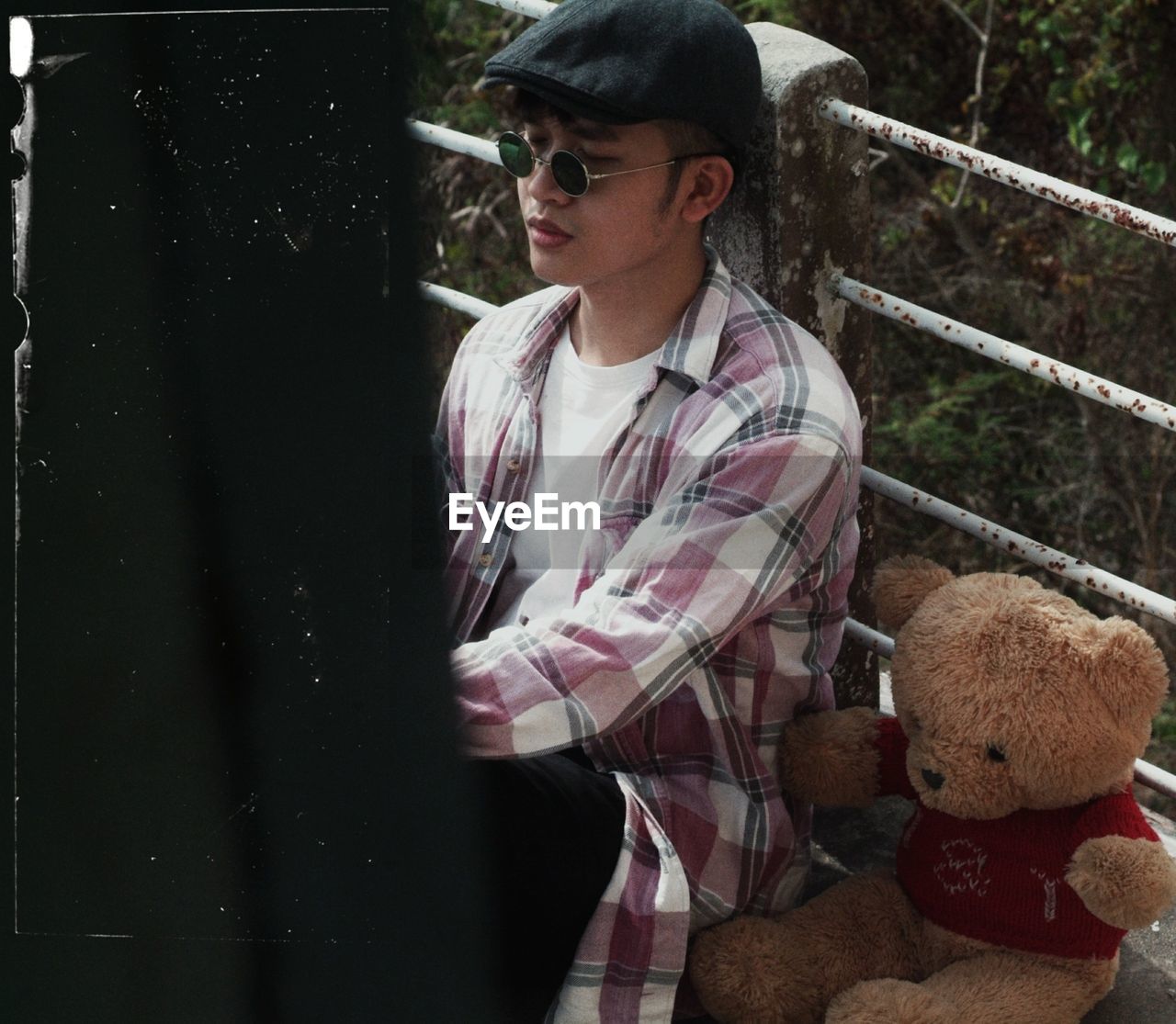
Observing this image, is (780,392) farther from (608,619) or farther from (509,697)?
(509,697)

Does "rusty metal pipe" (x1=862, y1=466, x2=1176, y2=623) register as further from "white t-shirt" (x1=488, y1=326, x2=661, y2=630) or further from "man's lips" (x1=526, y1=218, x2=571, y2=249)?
"man's lips" (x1=526, y1=218, x2=571, y2=249)

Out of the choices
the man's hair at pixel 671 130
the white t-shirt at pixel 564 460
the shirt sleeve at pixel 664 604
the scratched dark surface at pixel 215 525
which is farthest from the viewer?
the white t-shirt at pixel 564 460

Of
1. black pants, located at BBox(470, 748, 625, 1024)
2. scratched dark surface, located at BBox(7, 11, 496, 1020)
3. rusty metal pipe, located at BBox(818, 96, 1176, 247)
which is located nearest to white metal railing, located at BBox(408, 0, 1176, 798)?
rusty metal pipe, located at BBox(818, 96, 1176, 247)

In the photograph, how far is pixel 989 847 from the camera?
197 cm

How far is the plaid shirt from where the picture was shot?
74.1 inches

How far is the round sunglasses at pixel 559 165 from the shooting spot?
2068 mm

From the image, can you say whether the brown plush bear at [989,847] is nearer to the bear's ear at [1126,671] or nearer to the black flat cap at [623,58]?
the bear's ear at [1126,671]

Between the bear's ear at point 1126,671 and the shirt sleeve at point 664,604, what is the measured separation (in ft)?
1.15

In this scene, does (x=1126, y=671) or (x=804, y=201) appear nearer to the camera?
Result: (x=1126, y=671)

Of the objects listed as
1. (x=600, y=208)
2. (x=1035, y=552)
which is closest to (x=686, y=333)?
(x=600, y=208)

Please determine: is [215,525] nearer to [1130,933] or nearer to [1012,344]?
[1012,344]

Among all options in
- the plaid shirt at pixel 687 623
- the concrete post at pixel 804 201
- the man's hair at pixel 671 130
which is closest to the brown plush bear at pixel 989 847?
A: the plaid shirt at pixel 687 623

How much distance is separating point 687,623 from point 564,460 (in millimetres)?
423

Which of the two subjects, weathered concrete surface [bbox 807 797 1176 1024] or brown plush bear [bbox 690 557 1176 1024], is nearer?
brown plush bear [bbox 690 557 1176 1024]
